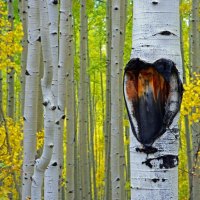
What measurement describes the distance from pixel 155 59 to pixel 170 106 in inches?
5.5

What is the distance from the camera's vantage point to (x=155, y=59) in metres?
1.28

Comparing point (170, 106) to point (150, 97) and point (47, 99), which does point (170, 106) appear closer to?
point (150, 97)

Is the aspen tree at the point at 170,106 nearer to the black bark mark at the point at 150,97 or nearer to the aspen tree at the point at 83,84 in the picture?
the black bark mark at the point at 150,97

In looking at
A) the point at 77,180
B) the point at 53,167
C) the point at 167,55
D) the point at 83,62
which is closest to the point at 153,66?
the point at 167,55

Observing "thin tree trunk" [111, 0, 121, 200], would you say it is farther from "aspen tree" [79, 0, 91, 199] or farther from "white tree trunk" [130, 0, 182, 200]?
"white tree trunk" [130, 0, 182, 200]

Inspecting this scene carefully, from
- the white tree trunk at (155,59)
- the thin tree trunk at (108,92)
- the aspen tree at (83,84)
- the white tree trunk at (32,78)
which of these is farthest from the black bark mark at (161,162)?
the thin tree trunk at (108,92)

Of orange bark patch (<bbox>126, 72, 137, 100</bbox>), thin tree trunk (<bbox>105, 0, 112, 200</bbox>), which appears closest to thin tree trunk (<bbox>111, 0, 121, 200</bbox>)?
thin tree trunk (<bbox>105, 0, 112, 200</bbox>)

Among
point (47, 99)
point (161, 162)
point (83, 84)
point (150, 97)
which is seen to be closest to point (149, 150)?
point (161, 162)

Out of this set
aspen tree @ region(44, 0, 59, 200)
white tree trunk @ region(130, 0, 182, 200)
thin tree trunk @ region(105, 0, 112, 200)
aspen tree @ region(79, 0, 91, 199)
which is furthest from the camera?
thin tree trunk @ region(105, 0, 112, 200)

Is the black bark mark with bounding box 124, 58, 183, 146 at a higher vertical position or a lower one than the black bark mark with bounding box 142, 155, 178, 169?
higher

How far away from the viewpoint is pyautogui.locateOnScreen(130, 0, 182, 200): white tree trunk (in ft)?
4.03

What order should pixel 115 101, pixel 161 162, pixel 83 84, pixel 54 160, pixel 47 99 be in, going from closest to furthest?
pixel 161 162
pixel 47 99
pixel 54 160
pixel 115 101
pixel 83 84

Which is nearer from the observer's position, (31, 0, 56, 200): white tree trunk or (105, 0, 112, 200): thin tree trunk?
(31, 0, 56, 200): white tree trunk

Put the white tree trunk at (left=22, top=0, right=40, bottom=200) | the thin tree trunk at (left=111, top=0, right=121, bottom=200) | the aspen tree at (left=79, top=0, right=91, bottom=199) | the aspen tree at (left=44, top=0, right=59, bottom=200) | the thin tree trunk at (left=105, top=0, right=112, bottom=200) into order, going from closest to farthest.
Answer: the aspen tree at (left=44, top=0, right=59, bottom=200) → the white tree trunk at (left=22, top=0, right=40, bottom=200) → the thin tree trunk at (left=111, top=0, right=121, bottom=200) → the aspen tree at (left=79, top=0, right=91, bottom=199) → the thin tree trunk at (left=105, top=0, right=112, bottom=200)
